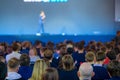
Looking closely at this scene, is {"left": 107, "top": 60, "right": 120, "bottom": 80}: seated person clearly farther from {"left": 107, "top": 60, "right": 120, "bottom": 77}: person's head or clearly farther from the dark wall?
the dark wall

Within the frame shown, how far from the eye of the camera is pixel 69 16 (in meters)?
15.5

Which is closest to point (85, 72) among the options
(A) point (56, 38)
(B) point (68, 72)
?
(B) point (68, 72)

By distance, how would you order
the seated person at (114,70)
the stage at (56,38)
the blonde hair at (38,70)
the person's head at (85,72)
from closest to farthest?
1. the blonde hair at (38,70)
2. the seated person at (114,70)
3. the person's head at (85,72)
4. the stage at (56,38)

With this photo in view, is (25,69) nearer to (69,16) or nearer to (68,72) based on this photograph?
(68,72)

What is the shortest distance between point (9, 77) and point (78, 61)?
100 inches

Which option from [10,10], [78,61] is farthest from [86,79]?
[10,10]

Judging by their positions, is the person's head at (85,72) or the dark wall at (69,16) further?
the dark wall at (69,16)

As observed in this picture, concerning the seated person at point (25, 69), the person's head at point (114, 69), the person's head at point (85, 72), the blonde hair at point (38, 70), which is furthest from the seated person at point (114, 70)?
the seated person at point (25, 69)

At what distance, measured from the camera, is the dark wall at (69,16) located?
1548 centimetres

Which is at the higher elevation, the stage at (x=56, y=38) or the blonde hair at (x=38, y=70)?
the blonde hair at (x=38, y=70)

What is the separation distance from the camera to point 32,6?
15570 millimetres

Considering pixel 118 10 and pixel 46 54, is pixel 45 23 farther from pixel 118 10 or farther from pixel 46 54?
pixel 46 54

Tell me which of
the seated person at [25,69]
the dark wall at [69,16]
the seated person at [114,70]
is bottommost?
the seated person at [25,69]

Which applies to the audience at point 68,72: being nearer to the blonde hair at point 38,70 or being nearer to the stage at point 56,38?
the blonde hair at point 38,70
